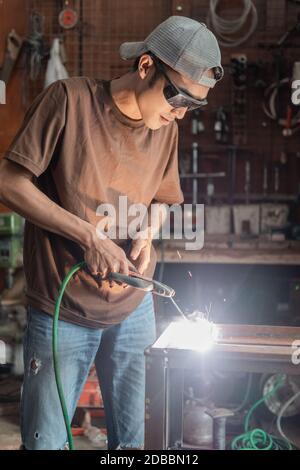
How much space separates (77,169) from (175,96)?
0.33 metres

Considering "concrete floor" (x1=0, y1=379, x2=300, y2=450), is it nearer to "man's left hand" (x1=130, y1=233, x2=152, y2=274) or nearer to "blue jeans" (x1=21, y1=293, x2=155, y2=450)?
"blue jeans" (x1=21, y1=293, x2=155, y2=450)

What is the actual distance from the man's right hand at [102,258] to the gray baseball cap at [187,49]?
483mm

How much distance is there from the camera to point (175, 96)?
144 cm

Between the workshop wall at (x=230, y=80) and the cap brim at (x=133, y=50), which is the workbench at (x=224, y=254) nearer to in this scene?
the workshop wall at (x=230, y=80)

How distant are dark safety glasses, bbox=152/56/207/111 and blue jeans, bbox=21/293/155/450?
0.61 metres

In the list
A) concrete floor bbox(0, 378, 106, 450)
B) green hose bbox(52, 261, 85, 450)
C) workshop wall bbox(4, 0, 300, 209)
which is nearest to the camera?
green hose bbox(52, 261, 85, 450)

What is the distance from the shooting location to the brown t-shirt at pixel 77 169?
145 centimetres

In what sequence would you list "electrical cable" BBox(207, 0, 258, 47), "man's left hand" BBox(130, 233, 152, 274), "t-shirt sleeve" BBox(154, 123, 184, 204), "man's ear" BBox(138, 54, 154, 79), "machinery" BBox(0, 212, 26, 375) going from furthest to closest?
"electrical cable" BBox(207, 0, 258, 47) → "machinery" BBox(0, 212, 26, 375) → "t-shirt sleeve" BBox(154, 123, 184, 204) → "man's left hand" BBox(130, 233, 152, 274) → "man's ear" BBox(138, 54, 154, 79)

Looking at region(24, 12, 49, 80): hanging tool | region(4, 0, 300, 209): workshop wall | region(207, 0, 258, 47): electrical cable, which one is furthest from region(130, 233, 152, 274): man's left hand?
region(24, 12, 49, 80): hanging tool

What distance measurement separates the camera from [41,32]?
4.19m

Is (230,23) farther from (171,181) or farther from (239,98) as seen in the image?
A: (171,181)

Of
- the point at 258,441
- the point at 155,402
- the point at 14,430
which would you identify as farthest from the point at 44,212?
the point at 258,441

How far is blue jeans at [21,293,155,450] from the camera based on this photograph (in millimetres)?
1446

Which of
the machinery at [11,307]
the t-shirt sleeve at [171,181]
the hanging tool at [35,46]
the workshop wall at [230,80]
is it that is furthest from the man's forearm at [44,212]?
the hanging tool at [35,46]
